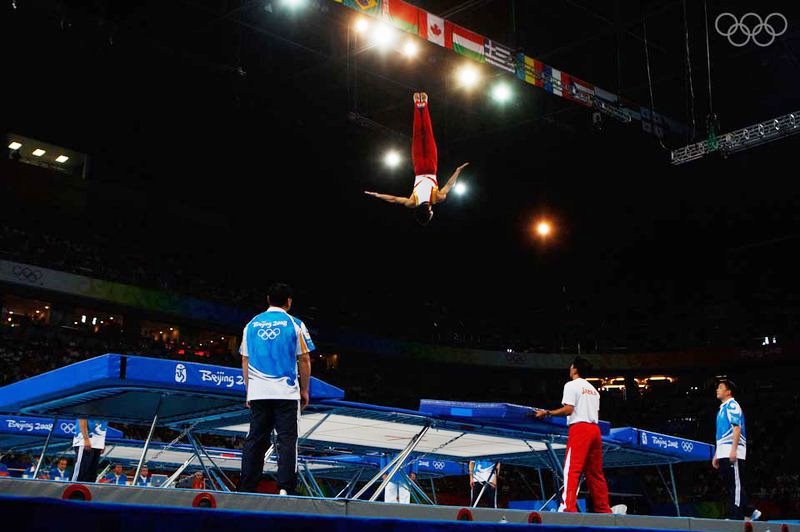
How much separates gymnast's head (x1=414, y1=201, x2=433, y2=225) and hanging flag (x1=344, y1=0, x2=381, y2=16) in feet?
11.0

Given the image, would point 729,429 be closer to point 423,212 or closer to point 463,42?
point 423,212

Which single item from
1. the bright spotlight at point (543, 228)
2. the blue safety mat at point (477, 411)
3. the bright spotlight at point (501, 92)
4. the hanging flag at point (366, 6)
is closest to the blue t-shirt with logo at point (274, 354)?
the blue safety mat at point (477, 411)

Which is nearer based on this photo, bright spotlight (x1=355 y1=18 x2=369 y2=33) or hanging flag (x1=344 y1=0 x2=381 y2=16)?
hanging flag (x1=344 y1=0 x2=381 y2=16)

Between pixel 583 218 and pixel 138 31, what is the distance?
1818 cm

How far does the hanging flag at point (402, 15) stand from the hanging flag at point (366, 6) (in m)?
0.14

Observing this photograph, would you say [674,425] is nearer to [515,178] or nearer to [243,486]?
[515,178]

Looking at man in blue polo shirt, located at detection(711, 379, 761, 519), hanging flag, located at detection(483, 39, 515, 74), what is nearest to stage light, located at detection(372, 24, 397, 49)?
hanging flag, located at detection(483, 39, 515, 74)

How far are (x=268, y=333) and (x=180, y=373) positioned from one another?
0.69 m

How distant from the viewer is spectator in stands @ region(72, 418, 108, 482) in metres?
8.99

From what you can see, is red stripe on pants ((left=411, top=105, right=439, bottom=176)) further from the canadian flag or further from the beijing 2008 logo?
the beijing 2008 logo

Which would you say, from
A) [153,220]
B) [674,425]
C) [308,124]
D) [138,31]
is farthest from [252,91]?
[674,425]

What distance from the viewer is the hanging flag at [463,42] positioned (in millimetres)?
13984

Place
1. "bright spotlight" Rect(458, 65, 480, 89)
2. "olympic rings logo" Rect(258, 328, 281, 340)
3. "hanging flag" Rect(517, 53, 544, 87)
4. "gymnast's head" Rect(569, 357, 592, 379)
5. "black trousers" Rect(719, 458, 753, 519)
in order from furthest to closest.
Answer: "bright spotlight" Rect(458, 65, 480, 89) < "hanging flag" Rect(517, 53, 544, 87) < "black trousers" Rect(719, 458, 753, 519) < "gymnast's head" Rect(569, 357, 592, 379) < "olympic rings logo" Rect(258, 328, 281, 340)

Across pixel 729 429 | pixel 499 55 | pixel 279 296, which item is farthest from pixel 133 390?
pixel 499 55
